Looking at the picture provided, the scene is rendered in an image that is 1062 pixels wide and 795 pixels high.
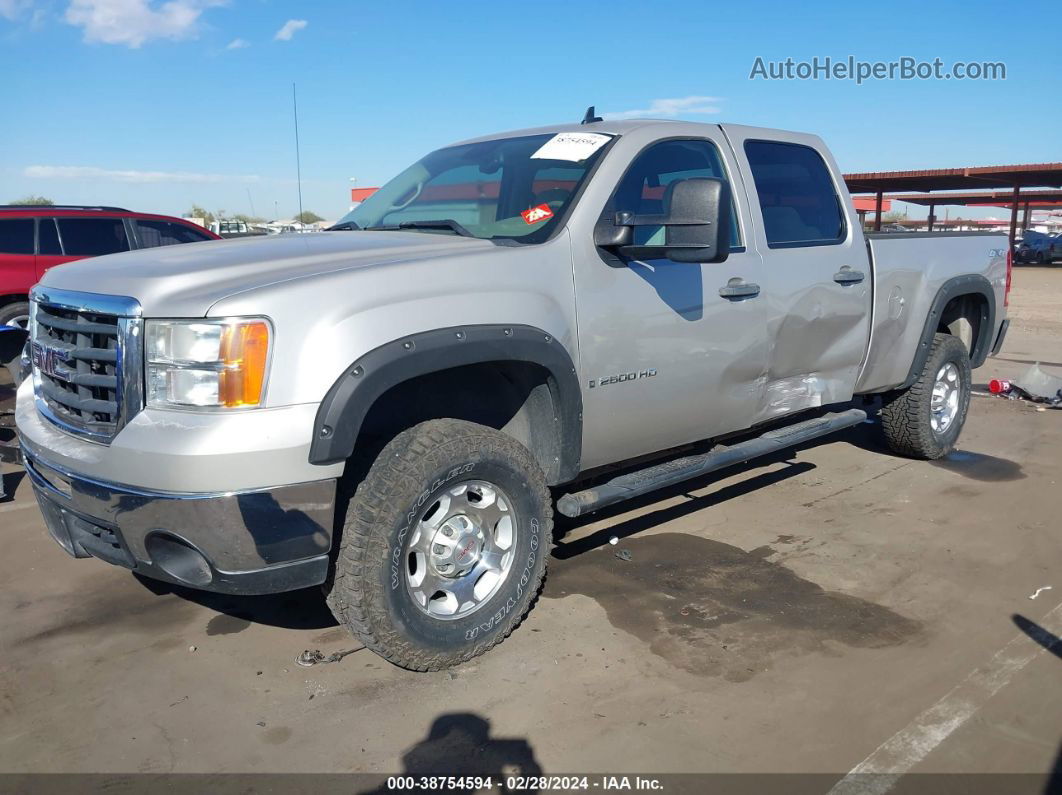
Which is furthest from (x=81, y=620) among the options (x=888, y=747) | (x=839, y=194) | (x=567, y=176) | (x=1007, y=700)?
(x=839, y=194)

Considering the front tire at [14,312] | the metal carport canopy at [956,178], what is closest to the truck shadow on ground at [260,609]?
the front tire at [14,312]

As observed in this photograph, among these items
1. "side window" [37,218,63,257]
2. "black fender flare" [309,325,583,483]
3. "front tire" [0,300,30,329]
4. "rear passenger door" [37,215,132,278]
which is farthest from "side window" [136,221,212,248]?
"black fender flare" [309,325,583,483]

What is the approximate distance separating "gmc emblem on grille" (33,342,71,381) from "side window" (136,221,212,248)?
675 centimetres

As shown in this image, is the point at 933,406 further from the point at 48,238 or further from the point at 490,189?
the point at 48,238

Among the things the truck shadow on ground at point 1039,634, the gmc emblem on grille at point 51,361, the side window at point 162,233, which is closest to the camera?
the gmc emblem on grille at point 51,361

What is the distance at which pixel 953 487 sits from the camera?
5.75 metres

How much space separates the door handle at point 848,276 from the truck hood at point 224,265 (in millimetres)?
2255

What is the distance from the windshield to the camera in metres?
3.87

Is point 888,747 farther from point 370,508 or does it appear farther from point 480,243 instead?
point 480,243

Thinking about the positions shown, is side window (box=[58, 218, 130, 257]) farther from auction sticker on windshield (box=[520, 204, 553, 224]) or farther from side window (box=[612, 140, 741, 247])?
side window (box=[612, 140, 741, 247])

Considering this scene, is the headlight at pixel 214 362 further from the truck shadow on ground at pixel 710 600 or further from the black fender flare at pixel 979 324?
the black fender flare at pixel 979 324

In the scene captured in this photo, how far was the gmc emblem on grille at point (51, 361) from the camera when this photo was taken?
3.19 metres

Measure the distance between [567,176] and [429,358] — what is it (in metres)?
1.32

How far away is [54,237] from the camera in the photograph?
31.0 ft
